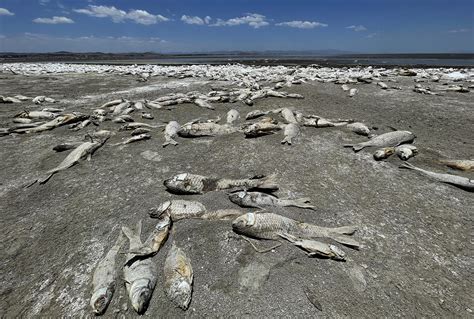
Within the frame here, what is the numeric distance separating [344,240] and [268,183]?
194 centimetres

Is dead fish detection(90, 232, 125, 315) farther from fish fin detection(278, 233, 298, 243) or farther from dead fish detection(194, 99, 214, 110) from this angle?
dead fish detection(194, 99, 214, 110)

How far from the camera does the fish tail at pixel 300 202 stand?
5477 millimetres

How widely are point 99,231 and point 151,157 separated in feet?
10.9

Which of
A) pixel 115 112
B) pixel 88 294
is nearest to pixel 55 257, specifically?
pixel 88 294

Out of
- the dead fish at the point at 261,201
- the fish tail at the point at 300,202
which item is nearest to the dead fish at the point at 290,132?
the fish tail at the point at 300,202

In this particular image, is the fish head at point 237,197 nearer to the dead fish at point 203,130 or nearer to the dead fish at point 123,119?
the dead fish at point 203,130

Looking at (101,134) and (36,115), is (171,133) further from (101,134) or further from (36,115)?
(36,115)

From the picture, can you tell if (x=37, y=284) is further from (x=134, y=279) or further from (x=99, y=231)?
(x=134, y=279)

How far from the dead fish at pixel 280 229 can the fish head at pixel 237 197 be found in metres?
0.66

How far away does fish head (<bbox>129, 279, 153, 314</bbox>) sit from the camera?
3568 millimetres

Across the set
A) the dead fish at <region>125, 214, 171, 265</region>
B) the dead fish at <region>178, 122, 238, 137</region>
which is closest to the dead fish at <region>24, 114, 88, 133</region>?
the dead fish at <region>178, 122, 238, 137</region>

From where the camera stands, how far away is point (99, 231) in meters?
5.09

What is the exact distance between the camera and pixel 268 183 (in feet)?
19.7

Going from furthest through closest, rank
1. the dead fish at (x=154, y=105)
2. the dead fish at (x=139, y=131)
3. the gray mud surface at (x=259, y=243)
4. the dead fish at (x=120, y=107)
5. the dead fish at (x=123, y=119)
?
the dead fish at (x=154, y=105), the dead fish at (x=120, y=107), the dead fish at (x=123, y=119), the dead fish at (x=139, y=131), the gray mud surface at (x=259, y=243)
